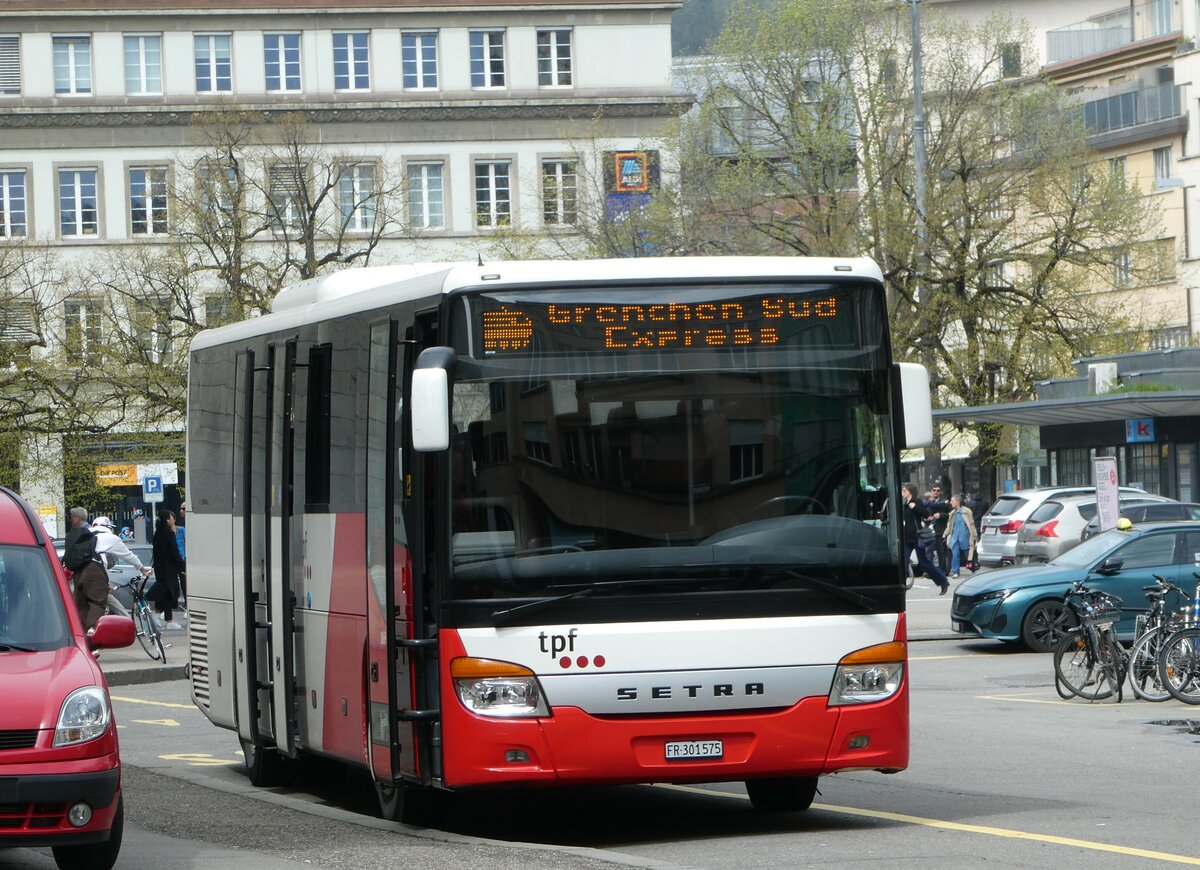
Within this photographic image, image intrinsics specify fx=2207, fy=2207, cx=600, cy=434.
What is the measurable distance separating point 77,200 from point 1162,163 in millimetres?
37065

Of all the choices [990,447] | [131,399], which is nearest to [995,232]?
[990,447]

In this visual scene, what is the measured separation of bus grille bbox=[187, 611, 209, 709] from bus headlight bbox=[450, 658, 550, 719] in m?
5.43

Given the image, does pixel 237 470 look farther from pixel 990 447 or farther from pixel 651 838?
pixel 990 447

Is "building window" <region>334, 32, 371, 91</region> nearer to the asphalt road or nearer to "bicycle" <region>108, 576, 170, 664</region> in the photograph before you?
"bicycle" <region>108, 576, 170, 664</region>

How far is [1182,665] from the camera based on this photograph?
19.3 m

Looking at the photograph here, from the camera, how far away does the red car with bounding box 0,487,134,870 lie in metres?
9.01

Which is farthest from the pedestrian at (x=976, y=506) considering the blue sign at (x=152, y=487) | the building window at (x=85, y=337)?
the building window at (x=85, y=337)

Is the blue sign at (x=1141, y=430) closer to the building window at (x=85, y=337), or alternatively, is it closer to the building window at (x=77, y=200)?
the building window at (x=85, y=337)

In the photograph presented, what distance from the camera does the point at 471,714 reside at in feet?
34.1

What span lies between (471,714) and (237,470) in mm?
4621

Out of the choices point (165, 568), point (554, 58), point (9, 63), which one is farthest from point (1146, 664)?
point (9, 63)

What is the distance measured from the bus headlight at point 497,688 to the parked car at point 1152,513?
25564mm

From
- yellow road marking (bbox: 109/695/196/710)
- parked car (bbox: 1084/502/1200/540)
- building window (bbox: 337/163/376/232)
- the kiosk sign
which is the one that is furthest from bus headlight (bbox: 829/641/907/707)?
building window (bbox: 337/163/376/232)

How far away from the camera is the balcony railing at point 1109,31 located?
3211 inches
